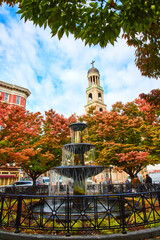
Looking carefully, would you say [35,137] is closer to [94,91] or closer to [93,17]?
[93,17]

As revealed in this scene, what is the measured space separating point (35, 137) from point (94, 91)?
4661 cm

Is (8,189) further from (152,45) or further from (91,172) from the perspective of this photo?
(152,45)

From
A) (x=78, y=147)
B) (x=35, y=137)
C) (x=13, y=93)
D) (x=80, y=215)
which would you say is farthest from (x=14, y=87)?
(x=80, y=215)

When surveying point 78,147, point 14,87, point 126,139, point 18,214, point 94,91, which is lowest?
point 18,214

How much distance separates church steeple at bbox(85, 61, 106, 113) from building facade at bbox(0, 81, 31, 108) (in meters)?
26.0

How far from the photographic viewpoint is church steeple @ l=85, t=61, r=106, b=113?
6094 cm

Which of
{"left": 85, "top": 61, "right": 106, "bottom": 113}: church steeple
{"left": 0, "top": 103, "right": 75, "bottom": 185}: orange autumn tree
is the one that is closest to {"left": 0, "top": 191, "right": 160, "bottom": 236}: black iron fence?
{"left": 0, "top": 103, "right": 75, "bottom": 185}: orange autumn tree

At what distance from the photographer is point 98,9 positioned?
11.4ft

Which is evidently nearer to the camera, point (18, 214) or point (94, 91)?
point (18, 214)

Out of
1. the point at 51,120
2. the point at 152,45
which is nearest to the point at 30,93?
the point at 51,120

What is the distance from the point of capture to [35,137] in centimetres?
1955

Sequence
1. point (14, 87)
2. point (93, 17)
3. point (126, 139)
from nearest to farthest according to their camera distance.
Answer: point (93, 17)
point (126, 139)
point (14, 87)

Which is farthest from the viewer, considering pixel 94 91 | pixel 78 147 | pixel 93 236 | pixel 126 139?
pixel 94 91

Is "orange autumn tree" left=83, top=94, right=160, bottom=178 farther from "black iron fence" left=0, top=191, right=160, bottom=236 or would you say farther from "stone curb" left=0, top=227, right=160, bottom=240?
"stone curb" left=0, top=227, right=160, bottom=240
